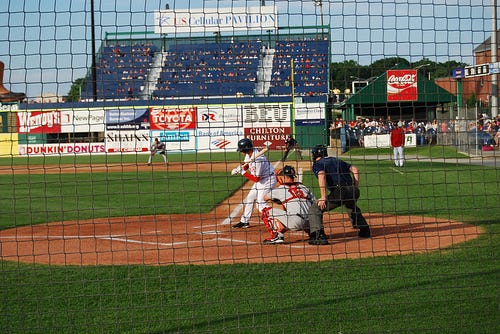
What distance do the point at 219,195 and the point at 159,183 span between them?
12.6 feet

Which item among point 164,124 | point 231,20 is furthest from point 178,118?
point 231,20

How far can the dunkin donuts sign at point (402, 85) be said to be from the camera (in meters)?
6.18

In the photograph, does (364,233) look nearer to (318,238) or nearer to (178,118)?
(318,238)

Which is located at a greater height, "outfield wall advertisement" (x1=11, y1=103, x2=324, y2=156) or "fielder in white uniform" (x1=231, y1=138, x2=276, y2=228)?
"outfield wall advertisement" (x1=11, y1=103, x2=324, y2=156)

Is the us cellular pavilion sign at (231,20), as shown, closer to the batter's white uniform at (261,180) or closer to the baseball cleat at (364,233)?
the batter's white uniform at (261,180)

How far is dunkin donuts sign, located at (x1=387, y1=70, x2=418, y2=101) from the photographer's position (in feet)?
20.3

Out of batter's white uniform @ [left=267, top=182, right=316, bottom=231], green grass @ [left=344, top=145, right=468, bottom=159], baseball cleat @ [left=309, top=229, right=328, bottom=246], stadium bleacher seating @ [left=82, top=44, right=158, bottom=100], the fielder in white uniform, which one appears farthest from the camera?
the fielder in white uniform

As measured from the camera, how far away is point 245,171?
1077 centimetres

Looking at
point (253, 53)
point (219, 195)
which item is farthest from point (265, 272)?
point (219, 195)

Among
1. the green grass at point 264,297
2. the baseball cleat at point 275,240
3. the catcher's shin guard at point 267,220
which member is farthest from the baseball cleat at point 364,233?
the green grass at point 264,297

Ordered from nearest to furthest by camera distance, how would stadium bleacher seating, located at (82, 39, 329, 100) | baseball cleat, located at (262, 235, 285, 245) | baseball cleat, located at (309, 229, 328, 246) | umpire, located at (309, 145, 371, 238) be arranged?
stadium bleacher seating, located at (82, 39, 329, 100)
umpire, located at (309, 145, 371, 238)
baseball cleat, located at (309, 229, 328, 246)
baseball cleat, located at (262, 235, 285, 245)

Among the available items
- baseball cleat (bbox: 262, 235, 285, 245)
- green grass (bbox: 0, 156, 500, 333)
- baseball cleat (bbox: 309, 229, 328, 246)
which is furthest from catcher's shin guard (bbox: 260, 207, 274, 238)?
green grass (bbox: 0, 156, 500, 333)

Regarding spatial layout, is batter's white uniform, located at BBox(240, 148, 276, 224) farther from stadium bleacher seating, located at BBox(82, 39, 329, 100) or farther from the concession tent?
the concession tent

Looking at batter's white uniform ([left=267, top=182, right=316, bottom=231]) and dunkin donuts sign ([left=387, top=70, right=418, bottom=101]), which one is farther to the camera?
batter's white uniform ([left=267, top=182, right=316, bottom=231])
